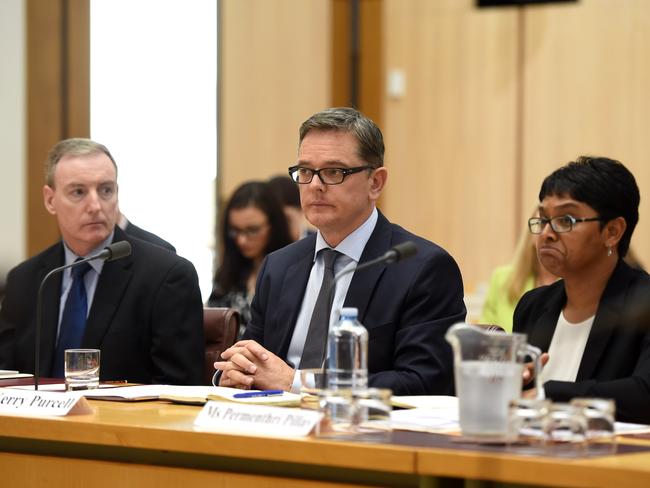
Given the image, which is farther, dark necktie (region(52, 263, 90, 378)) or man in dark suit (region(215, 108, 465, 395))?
dark necktie (region(52, 263, 90, 378))

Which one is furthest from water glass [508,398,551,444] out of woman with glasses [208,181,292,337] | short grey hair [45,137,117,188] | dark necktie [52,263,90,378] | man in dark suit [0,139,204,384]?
woman with glasses [208,181,292,337]

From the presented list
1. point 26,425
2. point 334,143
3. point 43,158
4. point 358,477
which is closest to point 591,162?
point 334,143

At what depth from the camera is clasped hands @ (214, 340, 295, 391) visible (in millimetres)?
3041

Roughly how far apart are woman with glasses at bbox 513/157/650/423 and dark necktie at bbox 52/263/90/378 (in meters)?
1.52

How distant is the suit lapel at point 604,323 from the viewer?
3168 millimetres

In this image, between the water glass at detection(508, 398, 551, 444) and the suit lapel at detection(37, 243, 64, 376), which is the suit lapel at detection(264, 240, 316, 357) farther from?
the water glass at detection(508, 398, 551, 444)

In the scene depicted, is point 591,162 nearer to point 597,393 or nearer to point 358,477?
point 597,393

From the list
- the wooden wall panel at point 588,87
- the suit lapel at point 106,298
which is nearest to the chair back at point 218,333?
the suit lapel at point 106,298

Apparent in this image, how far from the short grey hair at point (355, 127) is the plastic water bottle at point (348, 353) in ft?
2.98

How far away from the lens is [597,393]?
295 centimetres

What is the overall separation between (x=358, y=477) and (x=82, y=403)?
76 cm

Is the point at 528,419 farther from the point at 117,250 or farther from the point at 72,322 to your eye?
the point at 72,322

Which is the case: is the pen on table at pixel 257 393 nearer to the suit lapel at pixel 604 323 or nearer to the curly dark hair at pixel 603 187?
the suit lapel at pixel 604 323

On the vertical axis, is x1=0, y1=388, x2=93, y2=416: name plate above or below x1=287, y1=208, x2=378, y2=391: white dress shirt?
below
